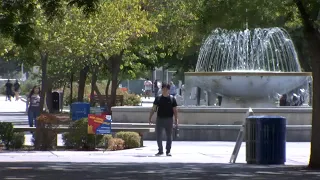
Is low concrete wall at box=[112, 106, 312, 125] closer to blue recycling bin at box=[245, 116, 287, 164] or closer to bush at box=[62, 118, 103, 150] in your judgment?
bush at box=[62, 118, 103, 150]

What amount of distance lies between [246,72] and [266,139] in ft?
36.1

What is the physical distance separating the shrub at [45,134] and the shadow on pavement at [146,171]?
4429mm

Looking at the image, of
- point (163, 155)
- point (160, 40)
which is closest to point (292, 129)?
point (163, 155)

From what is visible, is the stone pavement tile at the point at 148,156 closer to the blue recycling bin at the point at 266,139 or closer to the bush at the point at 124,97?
the blue recycling bin at the point at 266,139

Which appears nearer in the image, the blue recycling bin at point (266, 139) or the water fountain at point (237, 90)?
the blue recycling bin at point (266, 139)

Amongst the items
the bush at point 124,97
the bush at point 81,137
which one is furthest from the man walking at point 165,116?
the bush at point 124,97

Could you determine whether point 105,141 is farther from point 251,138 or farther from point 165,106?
point 251,138

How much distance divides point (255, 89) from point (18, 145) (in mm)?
9415

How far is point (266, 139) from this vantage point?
16.4 meters

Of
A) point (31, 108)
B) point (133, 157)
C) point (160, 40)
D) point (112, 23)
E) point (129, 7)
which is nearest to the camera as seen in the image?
point (133, 157)

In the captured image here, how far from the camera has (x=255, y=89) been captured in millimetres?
27656

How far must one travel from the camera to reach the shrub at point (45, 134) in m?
20.7

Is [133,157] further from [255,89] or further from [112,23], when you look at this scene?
[112,23]

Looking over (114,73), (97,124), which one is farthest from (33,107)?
(114,73)
